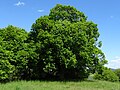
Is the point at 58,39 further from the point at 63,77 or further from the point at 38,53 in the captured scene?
the point at 63,77

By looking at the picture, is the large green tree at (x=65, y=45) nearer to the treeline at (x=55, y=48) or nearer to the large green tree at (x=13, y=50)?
the treeline at (x=55, y=48)

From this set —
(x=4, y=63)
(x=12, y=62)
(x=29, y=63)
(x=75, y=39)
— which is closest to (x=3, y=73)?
(x=4, y=63)

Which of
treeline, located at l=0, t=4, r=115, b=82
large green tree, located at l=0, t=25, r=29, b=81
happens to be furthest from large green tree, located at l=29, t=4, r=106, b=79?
large green tree, located at l=0, t=25, r=29, b=81

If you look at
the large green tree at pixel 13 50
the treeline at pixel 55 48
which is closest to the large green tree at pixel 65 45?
the treeline at pixel 55 48

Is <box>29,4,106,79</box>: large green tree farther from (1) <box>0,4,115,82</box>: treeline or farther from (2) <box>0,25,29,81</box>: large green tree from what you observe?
(2) <box>0,25,29,81</box>: large green tree

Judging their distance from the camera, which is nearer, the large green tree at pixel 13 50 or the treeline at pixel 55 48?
the large green tree at pixel 13 50

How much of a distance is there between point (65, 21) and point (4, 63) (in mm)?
11583

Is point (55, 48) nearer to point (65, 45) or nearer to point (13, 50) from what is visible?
point (65, 45)

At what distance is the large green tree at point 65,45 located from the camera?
138ft

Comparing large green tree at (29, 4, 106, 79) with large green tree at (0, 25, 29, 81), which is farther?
large green tree at (29, 4, 106, 79)

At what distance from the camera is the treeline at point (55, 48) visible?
136 ft

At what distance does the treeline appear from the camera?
41562mm

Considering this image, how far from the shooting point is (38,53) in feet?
144

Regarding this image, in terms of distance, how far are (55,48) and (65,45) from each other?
1.45m
